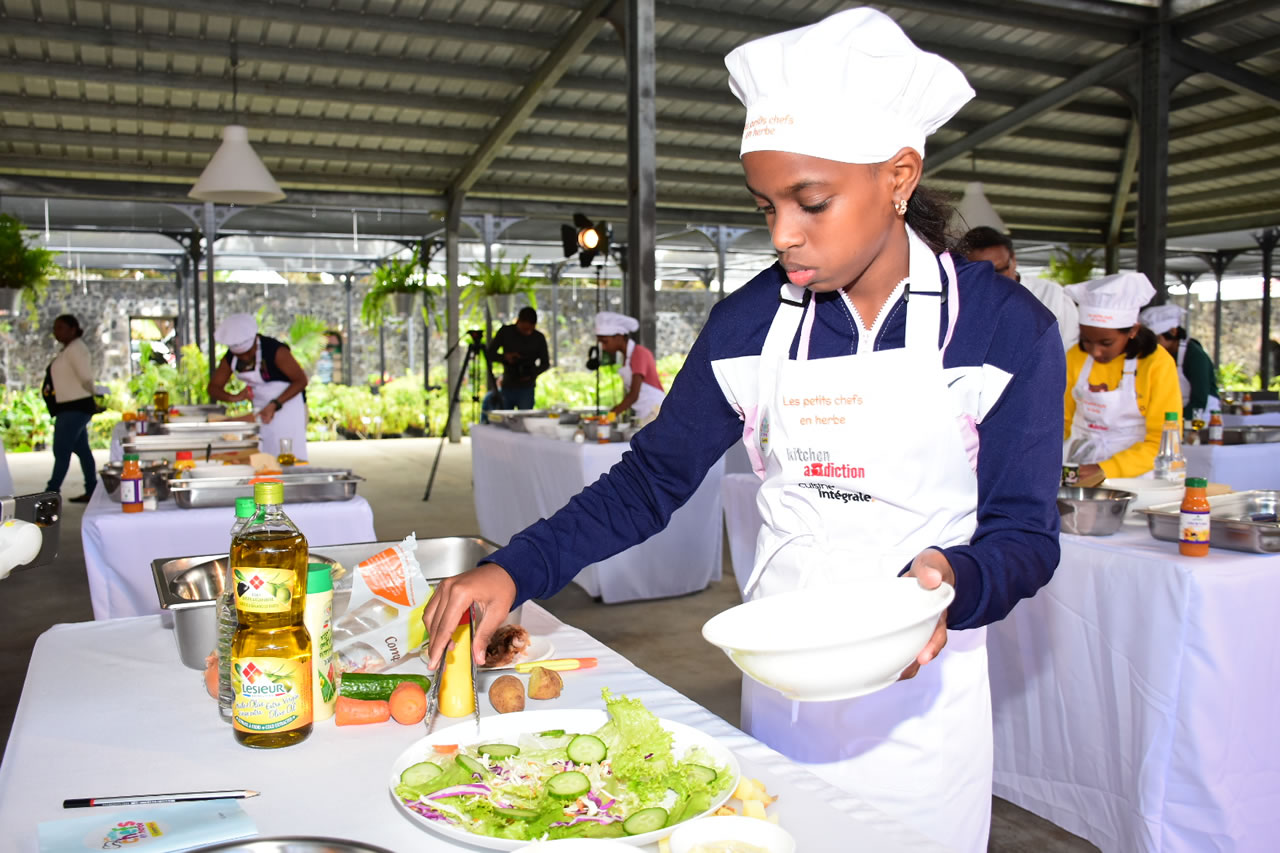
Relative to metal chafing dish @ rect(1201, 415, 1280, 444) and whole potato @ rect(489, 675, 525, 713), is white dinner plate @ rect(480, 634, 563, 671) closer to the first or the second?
whole potato @ rect(489, 675, 525, 713)

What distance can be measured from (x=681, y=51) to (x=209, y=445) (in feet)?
18.2

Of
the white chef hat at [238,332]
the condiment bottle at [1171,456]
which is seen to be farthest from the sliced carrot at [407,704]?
the white chef hat at [238,332]

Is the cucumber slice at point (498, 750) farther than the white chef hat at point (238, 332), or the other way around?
the white chef hat at point (238, 332)

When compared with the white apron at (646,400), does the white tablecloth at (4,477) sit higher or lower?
lower

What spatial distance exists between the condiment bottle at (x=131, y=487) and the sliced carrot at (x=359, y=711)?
1.82 m

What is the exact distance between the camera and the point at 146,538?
2570mm

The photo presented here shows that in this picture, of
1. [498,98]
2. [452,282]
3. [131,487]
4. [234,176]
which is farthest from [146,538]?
[452,282]

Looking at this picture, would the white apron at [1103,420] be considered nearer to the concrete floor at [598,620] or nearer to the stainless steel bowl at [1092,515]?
the stainless steel bowl at [1092,515]

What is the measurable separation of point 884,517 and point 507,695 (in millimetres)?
485

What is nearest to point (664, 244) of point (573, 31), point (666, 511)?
point (573, 31)

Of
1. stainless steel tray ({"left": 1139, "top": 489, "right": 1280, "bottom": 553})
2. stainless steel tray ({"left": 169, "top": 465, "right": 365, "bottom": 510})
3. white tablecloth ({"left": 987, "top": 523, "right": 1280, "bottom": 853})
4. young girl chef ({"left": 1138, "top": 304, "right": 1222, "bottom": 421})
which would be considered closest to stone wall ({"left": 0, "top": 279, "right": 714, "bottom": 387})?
young girl chef ({"left": 1138, "top": 304, "right": 1222, "bottom": 421})

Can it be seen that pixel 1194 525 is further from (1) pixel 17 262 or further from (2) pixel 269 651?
(1) pixel 17 262

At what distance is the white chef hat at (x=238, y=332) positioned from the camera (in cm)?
498

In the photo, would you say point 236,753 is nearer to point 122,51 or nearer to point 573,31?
point 573,31
